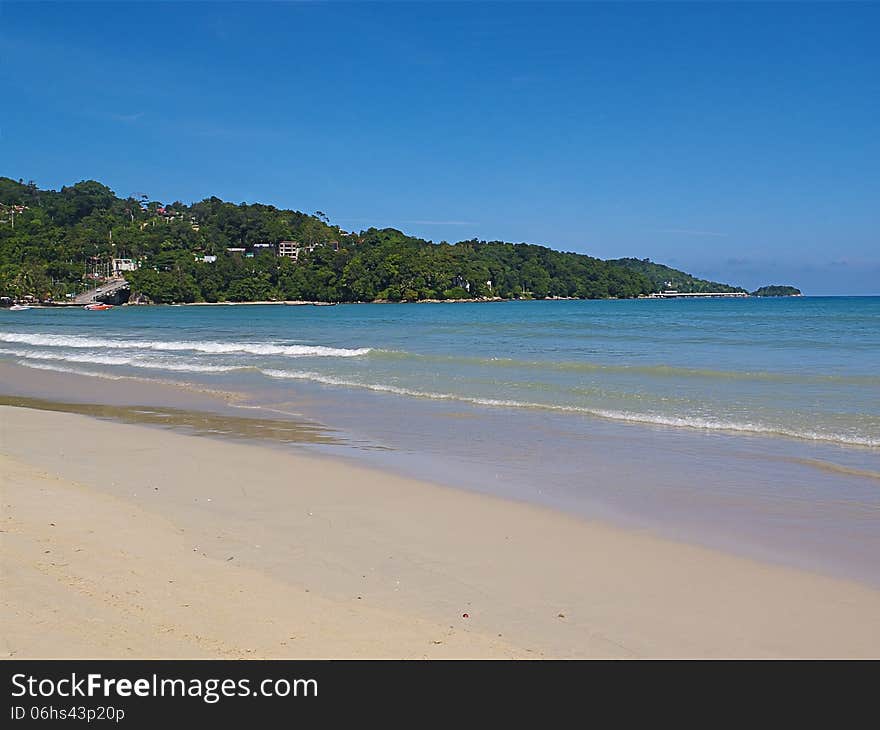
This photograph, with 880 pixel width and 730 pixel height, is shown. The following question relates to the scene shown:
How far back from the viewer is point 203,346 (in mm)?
31047


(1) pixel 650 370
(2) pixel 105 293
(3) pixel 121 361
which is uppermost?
(2) pixel 105 293

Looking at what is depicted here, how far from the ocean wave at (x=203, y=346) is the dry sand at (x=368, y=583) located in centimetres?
1904

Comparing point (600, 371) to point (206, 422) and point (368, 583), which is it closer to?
point (206, 422)

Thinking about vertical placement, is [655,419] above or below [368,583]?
above

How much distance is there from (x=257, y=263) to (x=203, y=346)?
118 metres

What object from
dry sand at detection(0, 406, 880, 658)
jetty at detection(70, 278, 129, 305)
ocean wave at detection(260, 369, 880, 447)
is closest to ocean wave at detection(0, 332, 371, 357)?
ocean wave at detection(260, 369, 880, 447)

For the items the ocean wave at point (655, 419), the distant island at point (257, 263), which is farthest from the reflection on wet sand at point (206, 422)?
the distant island at point (257, 263)

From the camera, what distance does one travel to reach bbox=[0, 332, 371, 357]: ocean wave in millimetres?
27047

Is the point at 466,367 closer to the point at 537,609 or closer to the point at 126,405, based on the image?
the point at 126,405

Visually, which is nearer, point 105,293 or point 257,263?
point 105,293

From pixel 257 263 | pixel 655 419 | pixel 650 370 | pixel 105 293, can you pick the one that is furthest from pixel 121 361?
pixel 257 263

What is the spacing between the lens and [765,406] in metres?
13.3

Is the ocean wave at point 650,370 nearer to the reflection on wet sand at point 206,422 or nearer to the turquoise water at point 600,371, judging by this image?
the turquoise water at point 600,371

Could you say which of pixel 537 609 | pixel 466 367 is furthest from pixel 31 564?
pixel 466 367
